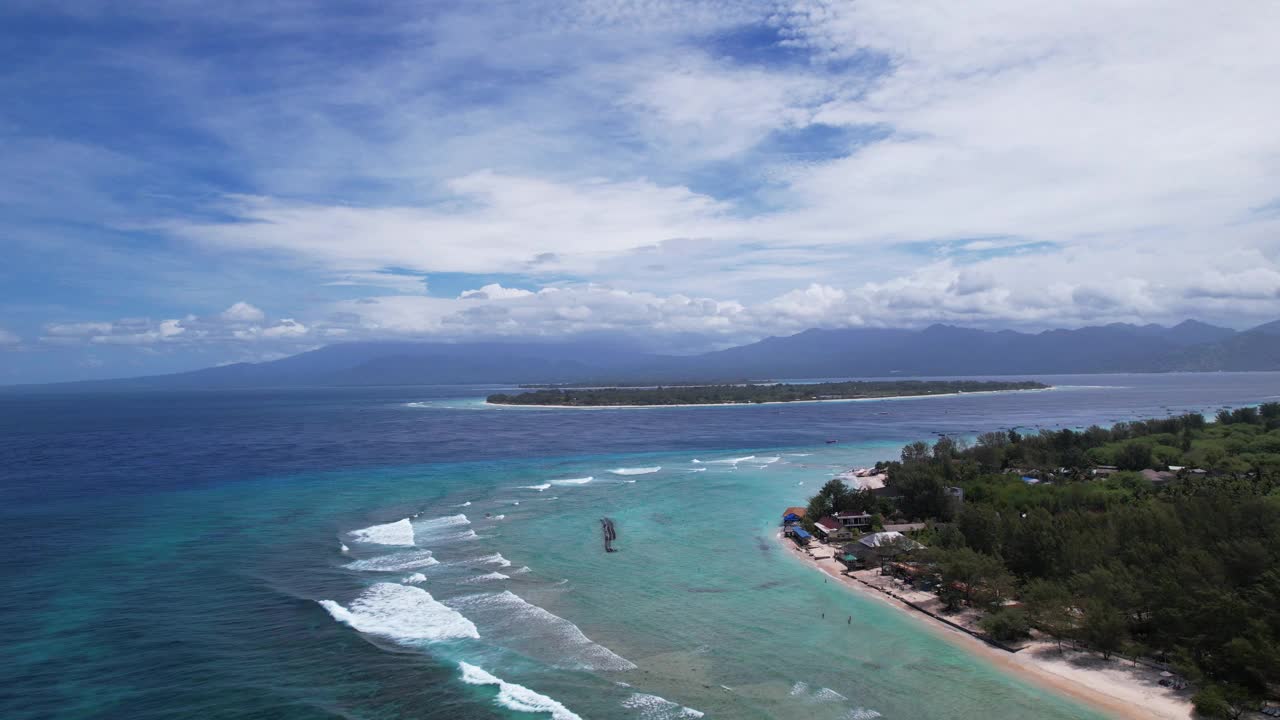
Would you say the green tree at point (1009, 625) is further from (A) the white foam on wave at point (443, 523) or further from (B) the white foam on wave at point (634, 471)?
(B) the white foam on wave at point (634, 471)

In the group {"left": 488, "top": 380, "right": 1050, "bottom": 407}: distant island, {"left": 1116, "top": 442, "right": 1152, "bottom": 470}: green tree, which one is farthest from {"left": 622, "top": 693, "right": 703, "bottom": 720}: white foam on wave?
{"left": 488, "top": 380, "right": 1050, "bottom": 407}: distant island

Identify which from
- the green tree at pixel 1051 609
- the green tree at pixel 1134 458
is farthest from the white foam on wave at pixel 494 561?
the green tree at pixel 1134 458

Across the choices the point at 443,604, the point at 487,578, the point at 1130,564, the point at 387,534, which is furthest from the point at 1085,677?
the point at 387,534

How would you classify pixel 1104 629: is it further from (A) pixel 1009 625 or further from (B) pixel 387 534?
(B) pixel 387 534

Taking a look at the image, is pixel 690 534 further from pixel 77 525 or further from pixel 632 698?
pixel 77 525

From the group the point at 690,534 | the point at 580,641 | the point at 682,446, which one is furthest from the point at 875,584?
the point at 682,446

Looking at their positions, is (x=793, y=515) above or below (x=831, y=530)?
above
